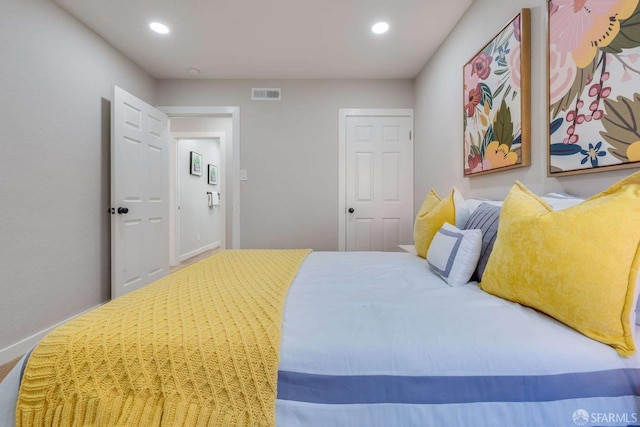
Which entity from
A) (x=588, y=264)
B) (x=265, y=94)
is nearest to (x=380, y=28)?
(x=265, y=94)

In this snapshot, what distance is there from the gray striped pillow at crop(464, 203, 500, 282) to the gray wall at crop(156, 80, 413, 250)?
2.03 metres

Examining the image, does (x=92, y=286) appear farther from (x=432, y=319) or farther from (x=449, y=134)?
(x=449, y=134)

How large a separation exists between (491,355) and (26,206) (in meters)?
2.76

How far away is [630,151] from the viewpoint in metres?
1.02

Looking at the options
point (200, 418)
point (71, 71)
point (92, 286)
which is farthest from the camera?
point (92, 286)

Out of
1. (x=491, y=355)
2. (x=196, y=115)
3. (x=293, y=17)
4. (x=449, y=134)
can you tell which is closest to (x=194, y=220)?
(x=196, y=115)

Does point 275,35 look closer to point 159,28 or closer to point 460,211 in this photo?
A: point 159,28

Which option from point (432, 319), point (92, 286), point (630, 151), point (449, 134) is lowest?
point (92, 286)

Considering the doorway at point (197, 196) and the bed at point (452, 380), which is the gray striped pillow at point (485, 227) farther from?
the doorway at point (197, 196)

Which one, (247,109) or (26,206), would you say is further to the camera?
(247,109)

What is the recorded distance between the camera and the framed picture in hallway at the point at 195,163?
5.02 metres

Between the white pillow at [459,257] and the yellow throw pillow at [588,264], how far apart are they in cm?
29

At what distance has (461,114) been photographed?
2.28m

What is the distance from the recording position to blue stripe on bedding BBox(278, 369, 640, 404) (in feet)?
2.42
